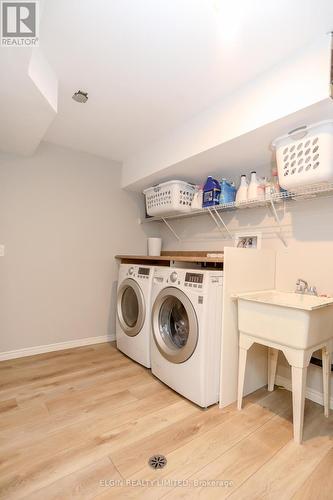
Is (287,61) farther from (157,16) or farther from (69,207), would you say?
(69,207)

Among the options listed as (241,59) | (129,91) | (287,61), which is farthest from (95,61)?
(287,61)

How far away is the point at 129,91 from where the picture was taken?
1.73m

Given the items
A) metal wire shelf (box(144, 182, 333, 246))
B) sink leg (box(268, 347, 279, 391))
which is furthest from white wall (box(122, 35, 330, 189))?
sink leg (box(268, 347, 279, 391))

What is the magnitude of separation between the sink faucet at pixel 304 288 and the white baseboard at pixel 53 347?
6.91ft

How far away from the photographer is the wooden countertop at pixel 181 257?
1803 mm

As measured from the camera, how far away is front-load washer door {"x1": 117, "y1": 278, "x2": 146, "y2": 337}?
2.33m

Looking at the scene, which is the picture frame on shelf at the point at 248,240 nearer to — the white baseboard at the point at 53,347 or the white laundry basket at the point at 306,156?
the white laundry basket at the point at 306,156

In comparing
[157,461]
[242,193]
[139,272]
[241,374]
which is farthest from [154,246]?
[157,461]

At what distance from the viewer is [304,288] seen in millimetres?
1837

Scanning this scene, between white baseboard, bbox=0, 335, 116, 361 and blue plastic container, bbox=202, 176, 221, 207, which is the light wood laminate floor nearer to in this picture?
white baseboard, bbox=0, 335, 116, 361

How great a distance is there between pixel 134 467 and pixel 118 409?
490 mm

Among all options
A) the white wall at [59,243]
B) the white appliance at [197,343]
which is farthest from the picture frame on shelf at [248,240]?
the white wall at [59,243]

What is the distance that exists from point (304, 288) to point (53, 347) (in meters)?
2.42

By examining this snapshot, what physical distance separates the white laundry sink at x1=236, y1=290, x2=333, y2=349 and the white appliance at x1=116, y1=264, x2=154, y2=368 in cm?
85
